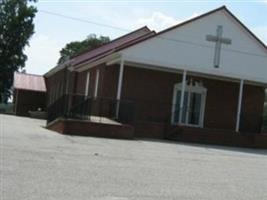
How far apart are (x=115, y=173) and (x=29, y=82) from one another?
141ft

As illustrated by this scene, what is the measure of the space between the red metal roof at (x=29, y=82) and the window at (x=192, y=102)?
23.1m

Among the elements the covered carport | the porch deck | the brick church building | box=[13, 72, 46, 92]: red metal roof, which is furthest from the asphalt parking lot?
box=[13, 72, 46, 92]: red metal roof

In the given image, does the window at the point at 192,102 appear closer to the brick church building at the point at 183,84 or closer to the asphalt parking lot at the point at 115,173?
the brick church building at the point at 183,84

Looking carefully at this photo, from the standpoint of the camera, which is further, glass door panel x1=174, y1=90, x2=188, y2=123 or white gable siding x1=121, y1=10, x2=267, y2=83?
glass door panel x1=174, y1=90, x2=188, y2=123

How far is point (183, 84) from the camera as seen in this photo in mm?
28594

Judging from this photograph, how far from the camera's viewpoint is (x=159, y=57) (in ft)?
94.6

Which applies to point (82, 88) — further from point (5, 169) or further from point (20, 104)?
point (5, 169)

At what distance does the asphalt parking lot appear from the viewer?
1028 centimetres

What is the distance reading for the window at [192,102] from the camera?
31875mm

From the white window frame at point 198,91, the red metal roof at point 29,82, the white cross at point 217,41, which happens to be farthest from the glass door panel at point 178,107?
the red metal roof at point 29,82

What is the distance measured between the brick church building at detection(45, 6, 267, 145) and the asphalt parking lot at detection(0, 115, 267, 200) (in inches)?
268

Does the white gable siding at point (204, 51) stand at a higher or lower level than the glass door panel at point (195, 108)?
higher

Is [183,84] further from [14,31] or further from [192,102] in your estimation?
[14,31]

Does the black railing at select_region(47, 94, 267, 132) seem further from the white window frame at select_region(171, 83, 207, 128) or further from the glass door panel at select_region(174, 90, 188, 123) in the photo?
the white window frame at select_region(171, 83, 207, 128)
